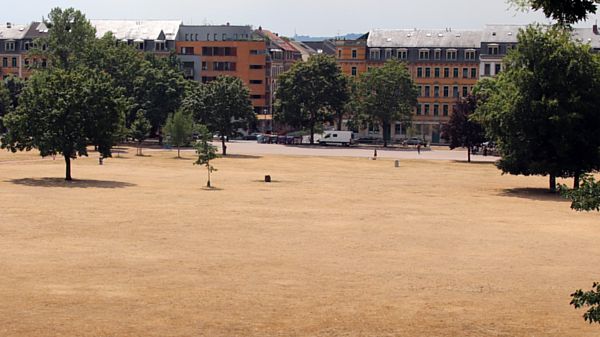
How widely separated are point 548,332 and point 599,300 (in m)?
12.5

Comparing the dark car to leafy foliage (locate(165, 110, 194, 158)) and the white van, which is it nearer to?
the white van

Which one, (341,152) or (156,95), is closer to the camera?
(341,152)

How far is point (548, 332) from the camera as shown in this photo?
36250 mm

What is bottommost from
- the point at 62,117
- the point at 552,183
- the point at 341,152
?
the point at 552,183

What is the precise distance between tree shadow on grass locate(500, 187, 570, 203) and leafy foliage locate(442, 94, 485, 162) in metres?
42.7

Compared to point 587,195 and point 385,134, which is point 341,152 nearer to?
point 385,134

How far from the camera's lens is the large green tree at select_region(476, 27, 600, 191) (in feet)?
307

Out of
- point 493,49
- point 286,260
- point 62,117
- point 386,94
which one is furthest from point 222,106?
point 286,260

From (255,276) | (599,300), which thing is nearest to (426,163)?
(255,276)

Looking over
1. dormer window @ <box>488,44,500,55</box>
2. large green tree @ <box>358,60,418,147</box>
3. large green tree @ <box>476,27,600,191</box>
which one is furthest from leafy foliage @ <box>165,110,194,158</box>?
dormer window @ <box>488,44,500,55</box>

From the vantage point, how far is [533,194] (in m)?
95.6

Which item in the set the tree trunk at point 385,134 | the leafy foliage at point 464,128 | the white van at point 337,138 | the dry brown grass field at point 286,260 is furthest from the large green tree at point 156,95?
the dry brown grass field at point 286,260

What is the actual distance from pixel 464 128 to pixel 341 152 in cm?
2546

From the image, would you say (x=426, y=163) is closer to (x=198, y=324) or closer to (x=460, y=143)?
(x=460, y=143)
